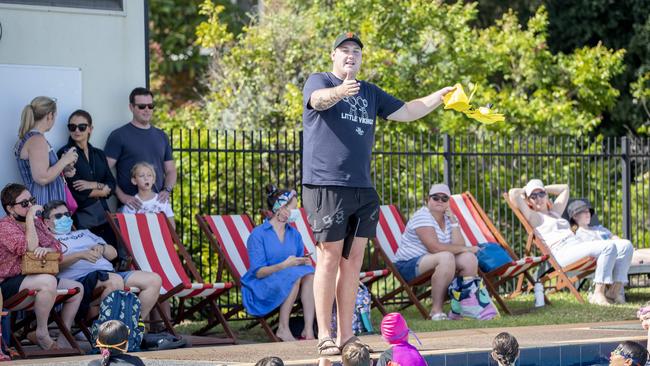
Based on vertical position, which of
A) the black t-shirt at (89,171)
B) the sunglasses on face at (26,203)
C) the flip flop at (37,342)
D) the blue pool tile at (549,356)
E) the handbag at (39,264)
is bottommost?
the blue pool tile at (549,356)

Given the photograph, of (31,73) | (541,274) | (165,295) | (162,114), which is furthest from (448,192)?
(162,114)

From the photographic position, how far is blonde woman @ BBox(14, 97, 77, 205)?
26.8 ft

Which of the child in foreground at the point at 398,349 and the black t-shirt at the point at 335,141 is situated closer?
the child in foreground at the point at 398,349

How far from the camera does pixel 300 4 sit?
1759 centimetres

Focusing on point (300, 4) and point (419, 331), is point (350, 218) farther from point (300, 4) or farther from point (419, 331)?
point (300, 4)

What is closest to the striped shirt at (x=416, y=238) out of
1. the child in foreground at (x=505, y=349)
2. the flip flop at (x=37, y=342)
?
the flip flop at (x=37, y=342)

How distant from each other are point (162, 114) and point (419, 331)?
29.2 ft

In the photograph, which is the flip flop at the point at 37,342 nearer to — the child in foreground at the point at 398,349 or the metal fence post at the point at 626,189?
the child in foreground at the point at 398,349

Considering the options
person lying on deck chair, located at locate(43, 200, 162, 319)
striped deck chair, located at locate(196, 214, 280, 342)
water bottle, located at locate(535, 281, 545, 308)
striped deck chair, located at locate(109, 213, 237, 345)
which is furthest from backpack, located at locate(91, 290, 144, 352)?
water bottle, located at locate(535, 281, 545, 308)

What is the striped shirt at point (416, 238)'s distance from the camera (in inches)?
386

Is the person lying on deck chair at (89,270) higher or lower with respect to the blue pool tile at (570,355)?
higher

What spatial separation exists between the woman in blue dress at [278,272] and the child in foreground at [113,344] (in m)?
3.10

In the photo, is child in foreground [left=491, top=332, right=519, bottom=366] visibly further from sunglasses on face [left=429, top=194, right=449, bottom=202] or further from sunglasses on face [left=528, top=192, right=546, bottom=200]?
sunglasses on face [left=528, top=192, right=546, bottom=200]

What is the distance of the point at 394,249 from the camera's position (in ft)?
33.1
